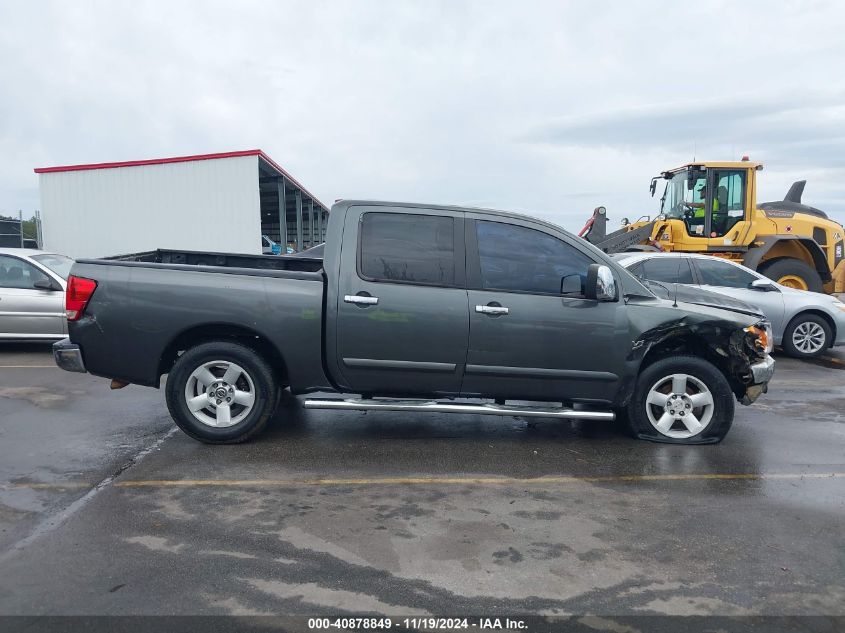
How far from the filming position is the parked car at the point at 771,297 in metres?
9.98

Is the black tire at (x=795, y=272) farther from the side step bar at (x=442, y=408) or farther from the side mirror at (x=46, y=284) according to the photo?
the side mirror at (x=46, y=284)

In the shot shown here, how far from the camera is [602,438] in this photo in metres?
5.89

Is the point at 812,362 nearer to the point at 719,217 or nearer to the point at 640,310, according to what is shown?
the point at 719,217

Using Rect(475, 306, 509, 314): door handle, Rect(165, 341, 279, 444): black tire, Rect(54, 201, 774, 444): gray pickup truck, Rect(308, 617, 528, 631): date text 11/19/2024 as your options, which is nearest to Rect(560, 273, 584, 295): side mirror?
Rect(54, 201, 774, 444): gray pickup truck

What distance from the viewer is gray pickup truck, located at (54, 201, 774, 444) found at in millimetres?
5270

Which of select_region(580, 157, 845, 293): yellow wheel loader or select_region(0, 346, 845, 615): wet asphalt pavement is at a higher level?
select_region(580, 157, 845, 293): yellow wheel loader

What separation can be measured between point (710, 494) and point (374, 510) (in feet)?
7.38

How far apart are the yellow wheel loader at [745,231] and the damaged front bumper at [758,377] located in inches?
313

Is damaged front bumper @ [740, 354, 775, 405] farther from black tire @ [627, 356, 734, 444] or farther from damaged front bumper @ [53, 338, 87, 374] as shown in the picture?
damaged front bumper @ [53, 338, 87, 374]

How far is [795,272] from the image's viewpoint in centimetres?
1289

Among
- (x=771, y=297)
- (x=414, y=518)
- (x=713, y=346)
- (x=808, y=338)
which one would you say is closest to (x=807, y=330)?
(x=808, y=338)

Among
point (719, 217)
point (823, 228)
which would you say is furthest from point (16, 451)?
point (823, 228)

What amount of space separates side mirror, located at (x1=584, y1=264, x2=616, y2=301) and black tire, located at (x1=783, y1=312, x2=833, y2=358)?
20.2ft

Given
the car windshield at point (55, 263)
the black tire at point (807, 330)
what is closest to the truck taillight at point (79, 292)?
the car windshield at point (55, 263)
